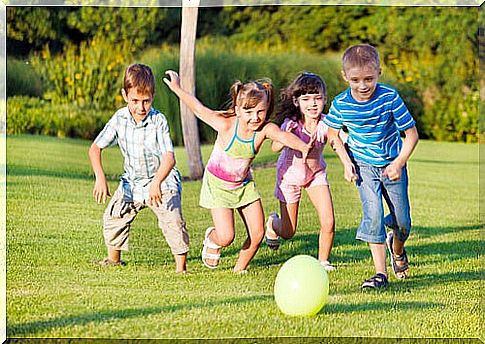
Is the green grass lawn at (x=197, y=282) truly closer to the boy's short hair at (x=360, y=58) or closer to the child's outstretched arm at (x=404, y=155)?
the child's outstretched arm at (x=404, y=155)

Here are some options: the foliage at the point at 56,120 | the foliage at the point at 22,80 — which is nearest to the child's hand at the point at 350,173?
the foliage at the point at 22,80

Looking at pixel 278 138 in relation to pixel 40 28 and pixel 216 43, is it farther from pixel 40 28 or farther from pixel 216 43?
pixel 216 43

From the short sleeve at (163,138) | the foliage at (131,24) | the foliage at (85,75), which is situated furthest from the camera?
the foliage at (131,24)

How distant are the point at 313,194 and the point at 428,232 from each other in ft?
6.33

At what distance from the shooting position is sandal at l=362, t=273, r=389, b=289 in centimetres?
550

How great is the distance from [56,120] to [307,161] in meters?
4.94

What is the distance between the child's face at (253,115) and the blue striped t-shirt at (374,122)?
38 centimetres

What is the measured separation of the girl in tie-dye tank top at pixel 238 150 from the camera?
17.9ft

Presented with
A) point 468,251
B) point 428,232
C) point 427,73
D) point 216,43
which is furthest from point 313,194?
point 427,73

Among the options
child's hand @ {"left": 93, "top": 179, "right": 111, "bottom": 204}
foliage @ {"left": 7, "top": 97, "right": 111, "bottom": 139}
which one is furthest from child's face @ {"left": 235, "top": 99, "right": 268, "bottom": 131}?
foliage @ {"left": 7, "top": 97, "right": 111, "bottom": 139}

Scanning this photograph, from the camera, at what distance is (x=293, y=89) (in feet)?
19.0

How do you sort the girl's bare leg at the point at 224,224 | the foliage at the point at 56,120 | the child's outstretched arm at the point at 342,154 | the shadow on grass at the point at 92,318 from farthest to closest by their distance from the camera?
the foliage at the point at 56,120 < the girl's bare leg at the point at 224,224 < the child's outstretched arm at the point at 342,154 < the shadow on grass at the point at 92,318

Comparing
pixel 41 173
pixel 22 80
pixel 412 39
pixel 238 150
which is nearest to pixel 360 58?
pixel 238 150

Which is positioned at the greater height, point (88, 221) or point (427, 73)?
point (427, 73)
